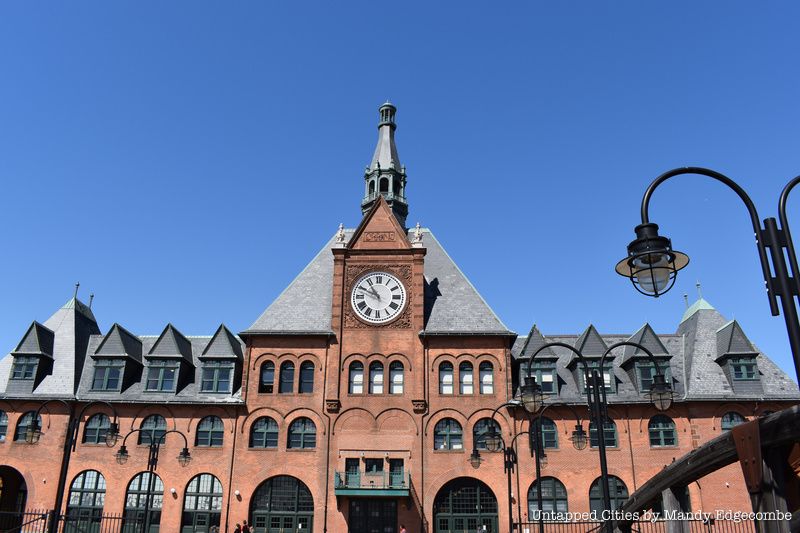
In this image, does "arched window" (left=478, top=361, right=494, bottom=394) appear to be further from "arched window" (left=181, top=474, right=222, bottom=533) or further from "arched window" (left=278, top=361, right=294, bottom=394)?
"arched window" (left=181, top=474, right=222, bottom=533)

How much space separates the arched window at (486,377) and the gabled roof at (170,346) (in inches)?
740

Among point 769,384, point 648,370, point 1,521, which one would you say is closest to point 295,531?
point 1,521

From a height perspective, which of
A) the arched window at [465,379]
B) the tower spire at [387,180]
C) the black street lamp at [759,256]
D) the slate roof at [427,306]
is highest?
the tower spire at [387,180]

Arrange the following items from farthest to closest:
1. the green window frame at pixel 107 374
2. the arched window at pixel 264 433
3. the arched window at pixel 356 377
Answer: the green window frame at pixel 107 374 → the arched window at pixel 356 377 → the arched window at pixel 264 433

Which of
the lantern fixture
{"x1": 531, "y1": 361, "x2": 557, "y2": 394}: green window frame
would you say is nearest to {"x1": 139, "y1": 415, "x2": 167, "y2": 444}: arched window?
{"x1": 531, "y1": 361, "x2": 557, "y2": 394}: green window frame

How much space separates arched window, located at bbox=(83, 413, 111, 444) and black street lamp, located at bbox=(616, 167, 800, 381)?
3872cm

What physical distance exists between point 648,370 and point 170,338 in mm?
30157

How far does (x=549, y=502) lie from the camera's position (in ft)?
125

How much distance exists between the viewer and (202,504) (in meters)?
38.7

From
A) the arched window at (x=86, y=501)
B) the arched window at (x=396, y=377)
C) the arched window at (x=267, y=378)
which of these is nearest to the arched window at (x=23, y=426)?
the arched window at (x=86, y=501)

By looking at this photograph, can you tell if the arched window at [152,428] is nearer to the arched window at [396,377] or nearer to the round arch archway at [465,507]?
the arched window at [396,377]

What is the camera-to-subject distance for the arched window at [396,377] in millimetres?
40750

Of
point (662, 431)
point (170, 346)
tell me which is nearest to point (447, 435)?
point (662, 431)

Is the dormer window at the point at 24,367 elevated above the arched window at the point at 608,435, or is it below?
above
